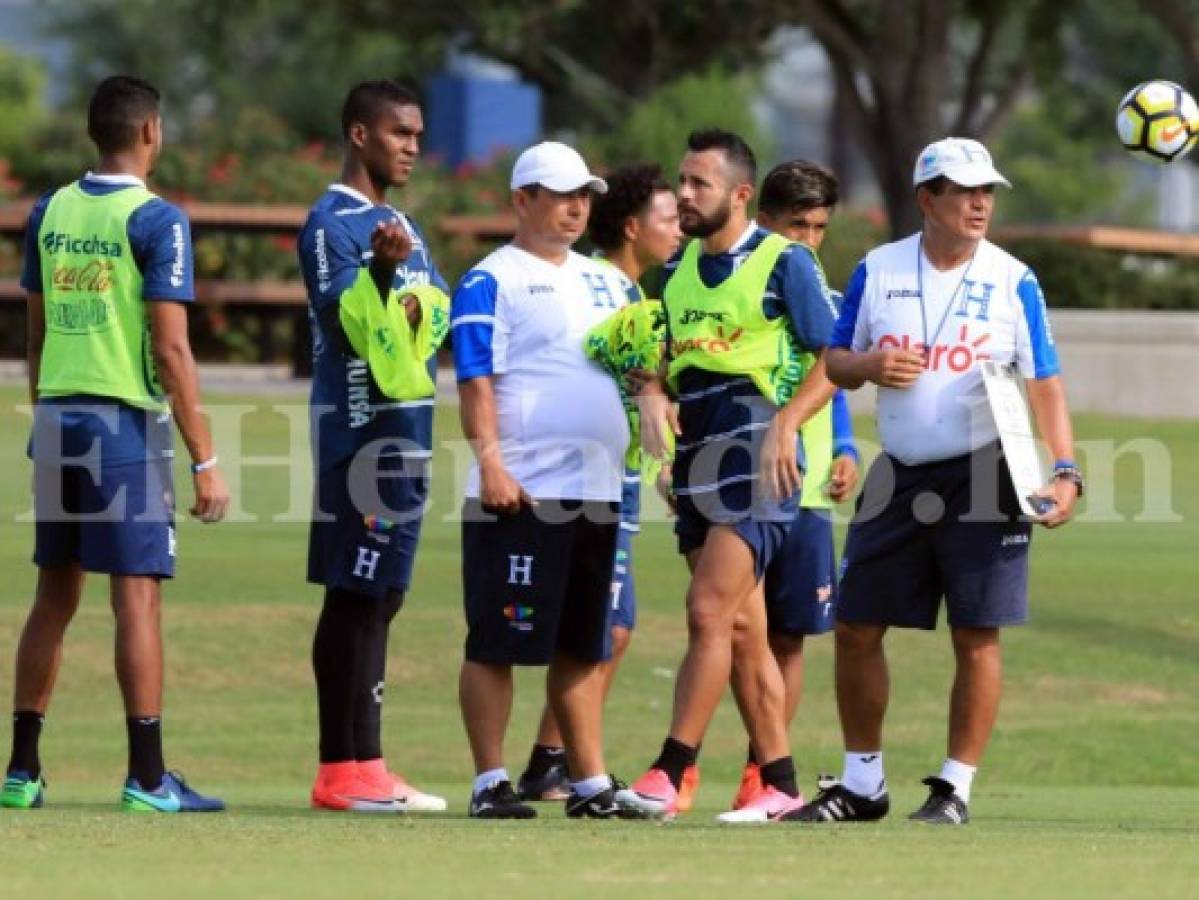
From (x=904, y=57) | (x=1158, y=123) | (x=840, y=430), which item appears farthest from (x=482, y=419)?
(x=904, y=57)

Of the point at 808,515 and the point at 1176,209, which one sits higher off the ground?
the point at 1176,209

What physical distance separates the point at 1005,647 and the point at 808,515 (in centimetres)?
489

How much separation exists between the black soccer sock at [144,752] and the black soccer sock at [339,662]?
640mm

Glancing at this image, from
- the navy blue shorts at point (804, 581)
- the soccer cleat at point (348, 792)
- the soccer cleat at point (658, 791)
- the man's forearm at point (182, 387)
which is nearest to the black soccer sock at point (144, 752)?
the soccer cleat at point (348, 792)

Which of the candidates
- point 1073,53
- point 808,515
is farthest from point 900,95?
point 1073,53

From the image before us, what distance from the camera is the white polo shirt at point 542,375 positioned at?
9594 millimetres

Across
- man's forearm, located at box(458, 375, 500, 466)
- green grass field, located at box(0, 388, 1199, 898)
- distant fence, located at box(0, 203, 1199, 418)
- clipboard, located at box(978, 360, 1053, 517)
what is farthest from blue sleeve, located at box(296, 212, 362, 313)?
distant fence, located at box(0, 203, 1199, 418)

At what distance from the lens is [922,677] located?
14898 millimetres

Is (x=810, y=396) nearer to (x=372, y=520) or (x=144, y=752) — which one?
(x=372, y=520)

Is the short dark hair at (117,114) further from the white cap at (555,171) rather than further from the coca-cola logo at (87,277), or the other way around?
the white cap at (555,171)

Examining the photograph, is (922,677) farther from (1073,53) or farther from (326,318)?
(1073,53)

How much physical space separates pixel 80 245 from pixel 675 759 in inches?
94.3

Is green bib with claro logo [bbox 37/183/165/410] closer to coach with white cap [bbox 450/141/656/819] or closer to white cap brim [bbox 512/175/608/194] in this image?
coach with white cap [bbox 450/141/656/819]

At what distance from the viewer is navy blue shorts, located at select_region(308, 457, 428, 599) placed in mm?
9891
